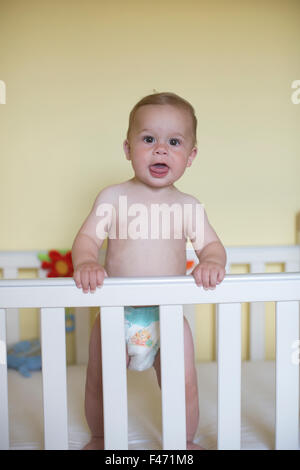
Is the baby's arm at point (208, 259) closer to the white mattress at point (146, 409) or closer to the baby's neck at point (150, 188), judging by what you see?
the baby's neck at point (150, 188)

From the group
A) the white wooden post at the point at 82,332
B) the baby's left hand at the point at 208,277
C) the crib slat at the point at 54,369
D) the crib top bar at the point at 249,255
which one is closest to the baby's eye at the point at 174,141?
the baby's left hand at the point at 208,277

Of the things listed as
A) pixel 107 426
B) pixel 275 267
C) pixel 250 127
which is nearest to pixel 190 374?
pixel 107 426

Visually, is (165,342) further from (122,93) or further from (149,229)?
(122,93)

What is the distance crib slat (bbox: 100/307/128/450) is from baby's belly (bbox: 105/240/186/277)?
0.21 m

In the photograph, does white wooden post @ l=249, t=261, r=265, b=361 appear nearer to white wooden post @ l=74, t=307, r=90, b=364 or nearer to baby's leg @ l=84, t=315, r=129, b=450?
white wooden post @ l=74, t=307, r=90, b=364

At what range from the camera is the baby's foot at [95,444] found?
931mm

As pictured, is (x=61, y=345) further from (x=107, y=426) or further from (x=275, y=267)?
(x=275, y=267)

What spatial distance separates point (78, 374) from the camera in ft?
4.45

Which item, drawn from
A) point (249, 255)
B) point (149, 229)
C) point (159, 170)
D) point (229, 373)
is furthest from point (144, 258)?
point (249, 255)

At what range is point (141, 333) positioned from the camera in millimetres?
950

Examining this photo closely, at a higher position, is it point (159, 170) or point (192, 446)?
point (159, 170)

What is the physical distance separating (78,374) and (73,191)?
0.58 m

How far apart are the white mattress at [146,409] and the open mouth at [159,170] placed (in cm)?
56

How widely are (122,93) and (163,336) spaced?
3.14 feet
